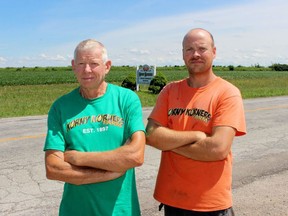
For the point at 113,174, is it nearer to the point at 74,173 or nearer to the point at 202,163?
the point at 74,173

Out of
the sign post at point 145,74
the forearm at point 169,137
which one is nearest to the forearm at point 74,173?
the forearm at point 169,137

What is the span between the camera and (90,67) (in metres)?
2.68

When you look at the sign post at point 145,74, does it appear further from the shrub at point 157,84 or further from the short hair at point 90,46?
the short hair at point 90,46

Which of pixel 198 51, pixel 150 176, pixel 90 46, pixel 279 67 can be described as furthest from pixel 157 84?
pixel 279 67

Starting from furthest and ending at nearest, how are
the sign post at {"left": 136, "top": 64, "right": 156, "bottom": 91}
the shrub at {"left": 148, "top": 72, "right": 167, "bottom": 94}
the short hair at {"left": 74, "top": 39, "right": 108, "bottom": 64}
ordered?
the sign post at {"left": 136, "top": 64, "right": 156, "bottom": 91}, the shrub at {"left": 148, "top": 72, "right": 167, "bottom": 94}, the short hair at {"left": 74, "top": 39, "right": 108, "bottom": 64}

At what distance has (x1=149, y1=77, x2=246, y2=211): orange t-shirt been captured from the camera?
286cm

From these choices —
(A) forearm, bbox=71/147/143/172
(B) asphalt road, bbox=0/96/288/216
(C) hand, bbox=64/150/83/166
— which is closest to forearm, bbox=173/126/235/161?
(A) forearm, bbox=71/147/143/172

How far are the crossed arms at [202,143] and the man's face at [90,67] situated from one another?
2.34 feet

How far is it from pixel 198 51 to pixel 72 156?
4.01 ft

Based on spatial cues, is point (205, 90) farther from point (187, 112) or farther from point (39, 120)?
point (39, 120)

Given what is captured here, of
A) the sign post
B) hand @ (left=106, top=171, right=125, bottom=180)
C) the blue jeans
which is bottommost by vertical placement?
the blue jeans

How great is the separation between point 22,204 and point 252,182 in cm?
336

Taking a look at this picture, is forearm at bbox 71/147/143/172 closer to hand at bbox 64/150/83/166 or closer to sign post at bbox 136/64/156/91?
hand at bbox 64/150/83/166

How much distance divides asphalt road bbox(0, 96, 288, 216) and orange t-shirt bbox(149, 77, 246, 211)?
183 cm
